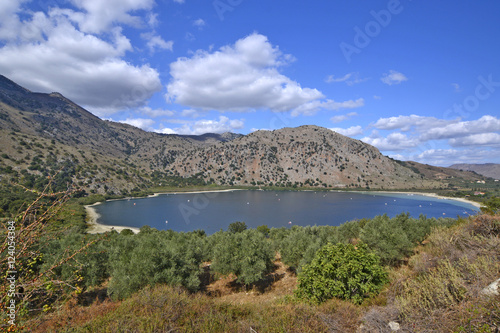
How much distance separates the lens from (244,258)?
26609mm

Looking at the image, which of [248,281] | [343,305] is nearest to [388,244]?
[248,281]

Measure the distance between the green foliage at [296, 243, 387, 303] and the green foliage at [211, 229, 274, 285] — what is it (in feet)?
34.4

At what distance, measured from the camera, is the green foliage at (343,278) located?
13.9m

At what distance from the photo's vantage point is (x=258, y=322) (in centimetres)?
886

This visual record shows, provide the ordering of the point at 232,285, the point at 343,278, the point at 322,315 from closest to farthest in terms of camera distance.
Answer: the point at 322,315 < the point at 343,278 < the point at 232,285

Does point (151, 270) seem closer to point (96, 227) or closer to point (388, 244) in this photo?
point (388, 244)

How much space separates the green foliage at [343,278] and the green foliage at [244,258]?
34.4ft

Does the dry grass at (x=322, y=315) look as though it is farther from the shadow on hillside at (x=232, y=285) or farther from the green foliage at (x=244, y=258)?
the shadow on hillside at (x=232, y=285)

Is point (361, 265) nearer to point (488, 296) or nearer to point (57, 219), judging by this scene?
point (488, 296)

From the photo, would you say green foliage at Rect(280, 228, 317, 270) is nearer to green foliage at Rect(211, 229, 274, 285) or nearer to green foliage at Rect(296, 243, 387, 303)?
green foliage at Rect(211, 229, 274, 285)

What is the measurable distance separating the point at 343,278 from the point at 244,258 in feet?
45.5

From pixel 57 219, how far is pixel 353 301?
45.8 ft

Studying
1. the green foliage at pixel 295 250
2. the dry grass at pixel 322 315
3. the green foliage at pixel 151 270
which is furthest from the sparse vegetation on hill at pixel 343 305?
the green foliage at pixel 295 250

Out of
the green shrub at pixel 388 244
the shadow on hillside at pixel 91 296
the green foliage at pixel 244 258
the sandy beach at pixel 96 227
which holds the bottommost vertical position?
the sandy beach at pixel 96 227
